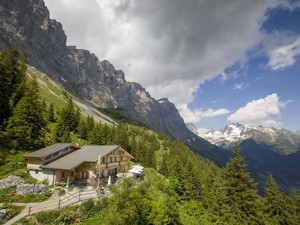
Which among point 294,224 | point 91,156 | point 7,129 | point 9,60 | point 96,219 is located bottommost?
point 294,224

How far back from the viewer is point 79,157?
151ft

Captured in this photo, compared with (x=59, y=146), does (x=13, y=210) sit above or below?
below

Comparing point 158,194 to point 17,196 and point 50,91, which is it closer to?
point 17,196

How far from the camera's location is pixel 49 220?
91.1 ft

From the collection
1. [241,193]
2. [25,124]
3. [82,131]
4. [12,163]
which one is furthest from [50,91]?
[241,193]

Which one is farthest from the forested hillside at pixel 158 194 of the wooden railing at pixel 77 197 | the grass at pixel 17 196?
the grass at pixel 17 196


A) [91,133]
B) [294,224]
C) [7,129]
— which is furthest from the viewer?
[91,133]

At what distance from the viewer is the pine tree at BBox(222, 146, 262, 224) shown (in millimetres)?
41438

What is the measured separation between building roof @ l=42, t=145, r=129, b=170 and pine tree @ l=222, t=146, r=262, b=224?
24.2 m

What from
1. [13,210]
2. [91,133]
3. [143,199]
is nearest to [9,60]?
[91,133]

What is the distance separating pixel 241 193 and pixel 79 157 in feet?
102

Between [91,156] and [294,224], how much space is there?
4885 centimetres

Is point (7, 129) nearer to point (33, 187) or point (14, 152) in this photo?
point (14, 152)

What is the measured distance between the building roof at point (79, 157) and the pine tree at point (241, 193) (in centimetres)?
2418
